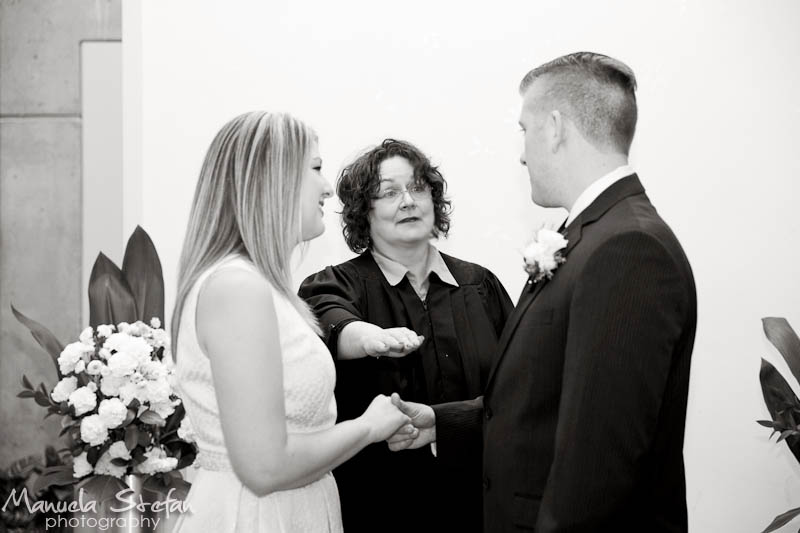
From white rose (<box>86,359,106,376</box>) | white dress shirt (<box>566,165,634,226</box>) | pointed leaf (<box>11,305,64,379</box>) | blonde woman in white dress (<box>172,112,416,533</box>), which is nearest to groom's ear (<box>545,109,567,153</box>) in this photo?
white dress shirt (<box>566,165,634,226</box>)

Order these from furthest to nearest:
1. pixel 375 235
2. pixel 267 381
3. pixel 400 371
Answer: pixel 375 235
pixel 400 371
pixel 267 381

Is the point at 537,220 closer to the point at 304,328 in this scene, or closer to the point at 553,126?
the point at 553,126

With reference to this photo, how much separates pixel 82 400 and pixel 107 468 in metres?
0.26

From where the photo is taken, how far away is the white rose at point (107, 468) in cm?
253

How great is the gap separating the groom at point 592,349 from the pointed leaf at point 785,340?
5.58ft

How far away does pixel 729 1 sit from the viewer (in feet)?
11.6

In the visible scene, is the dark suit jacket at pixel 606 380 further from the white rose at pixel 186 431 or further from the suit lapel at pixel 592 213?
the white rose at pixel 186 431

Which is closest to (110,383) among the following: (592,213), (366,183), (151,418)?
(151,418)

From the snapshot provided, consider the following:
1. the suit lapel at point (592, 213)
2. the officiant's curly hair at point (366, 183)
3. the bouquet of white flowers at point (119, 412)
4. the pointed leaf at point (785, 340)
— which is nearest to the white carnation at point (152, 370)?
the bouquet of white flowers at point (119, 412)

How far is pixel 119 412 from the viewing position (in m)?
2.43

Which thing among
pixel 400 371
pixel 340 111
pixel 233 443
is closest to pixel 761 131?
pixel 340 111

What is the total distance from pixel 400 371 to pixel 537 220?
143 centimetres

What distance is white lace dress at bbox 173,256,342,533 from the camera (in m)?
1.63

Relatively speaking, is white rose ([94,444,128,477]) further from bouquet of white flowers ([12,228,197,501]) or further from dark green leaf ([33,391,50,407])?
dark green leaf ([33,391,50,407])
